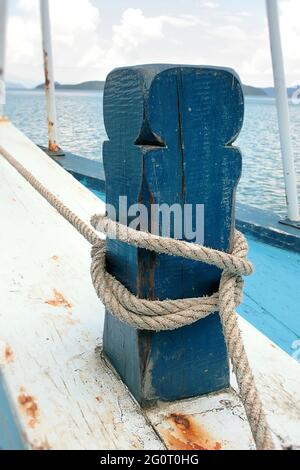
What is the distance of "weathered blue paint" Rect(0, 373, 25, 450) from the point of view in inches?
28.2

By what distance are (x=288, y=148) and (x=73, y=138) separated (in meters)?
10.5

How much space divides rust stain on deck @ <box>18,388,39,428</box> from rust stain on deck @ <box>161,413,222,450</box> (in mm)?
217

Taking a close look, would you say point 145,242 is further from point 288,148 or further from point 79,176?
point 79,176

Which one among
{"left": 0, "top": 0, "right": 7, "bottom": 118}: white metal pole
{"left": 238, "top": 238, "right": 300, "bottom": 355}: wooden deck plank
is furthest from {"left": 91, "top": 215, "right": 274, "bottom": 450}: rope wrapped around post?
{"left": 0, "top": 0, "right": 7, "bottom": 118}: white metal pole

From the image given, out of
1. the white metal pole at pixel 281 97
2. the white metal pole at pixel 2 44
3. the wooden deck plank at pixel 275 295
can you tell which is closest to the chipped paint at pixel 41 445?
the wooden deck plank at pixel 275 295

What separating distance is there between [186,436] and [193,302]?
0.72 ft

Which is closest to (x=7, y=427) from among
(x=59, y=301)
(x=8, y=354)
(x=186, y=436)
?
(x=8, y=354)

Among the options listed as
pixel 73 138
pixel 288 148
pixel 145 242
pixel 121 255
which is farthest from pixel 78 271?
pixel 73 138

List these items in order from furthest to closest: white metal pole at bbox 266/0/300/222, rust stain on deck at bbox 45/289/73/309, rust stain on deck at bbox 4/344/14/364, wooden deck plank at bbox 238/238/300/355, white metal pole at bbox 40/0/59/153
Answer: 1. white metal pole at bbox 40/0/59/153
2. white metal pole at bbox 266/0/300/222
3. wooden deck plank at bbox 238/238/300/355
4. rust stain on deck at bbox 45/289/73/309
5. rust stain on deck at bbox 4/344/14/364

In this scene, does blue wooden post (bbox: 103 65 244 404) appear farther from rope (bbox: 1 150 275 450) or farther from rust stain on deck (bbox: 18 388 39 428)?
rust stain on deck (bbox: 18 388 39 428)

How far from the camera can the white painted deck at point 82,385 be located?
0.72 metres

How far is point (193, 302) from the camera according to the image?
2.50 ft

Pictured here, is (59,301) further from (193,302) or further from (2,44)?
(2,44)

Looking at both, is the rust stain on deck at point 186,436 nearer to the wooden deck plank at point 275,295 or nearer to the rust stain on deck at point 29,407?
the rust stain on deck at point 29,407
